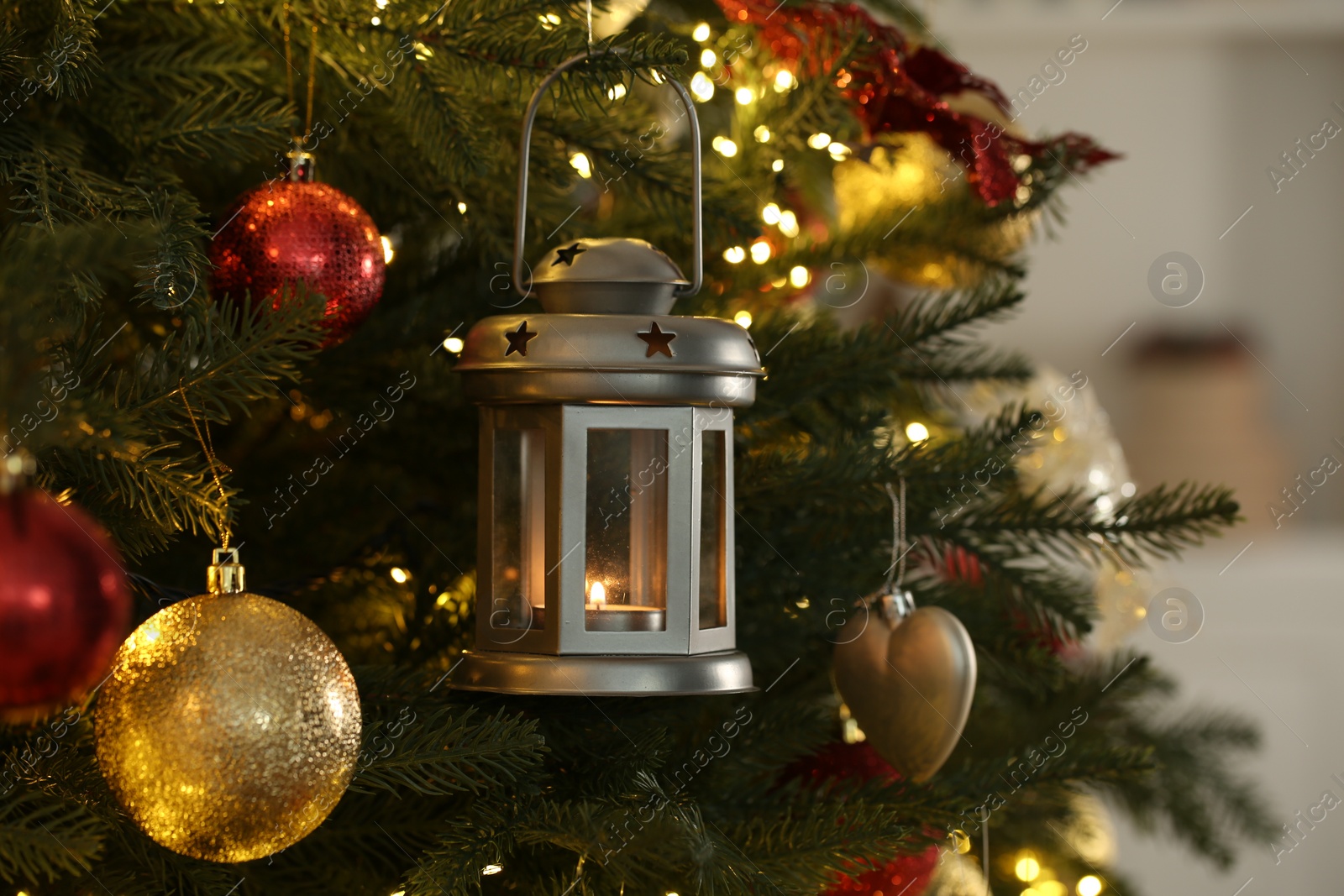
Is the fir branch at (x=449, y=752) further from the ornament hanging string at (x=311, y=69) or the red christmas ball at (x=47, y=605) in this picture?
the ornament hanging string at (x=311, y=69)

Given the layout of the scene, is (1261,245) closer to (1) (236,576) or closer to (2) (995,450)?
(2) (995,450)

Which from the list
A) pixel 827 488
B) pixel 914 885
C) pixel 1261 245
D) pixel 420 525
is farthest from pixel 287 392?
pixel 1261 245

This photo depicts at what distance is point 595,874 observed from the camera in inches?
21.1

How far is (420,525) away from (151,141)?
234 millimetres

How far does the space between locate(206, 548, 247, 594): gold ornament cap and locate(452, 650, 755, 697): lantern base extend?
0.11 metres

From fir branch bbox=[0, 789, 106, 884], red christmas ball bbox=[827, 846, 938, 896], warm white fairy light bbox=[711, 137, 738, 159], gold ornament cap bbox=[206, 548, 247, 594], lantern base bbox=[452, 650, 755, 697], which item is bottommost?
red christmas ball bbox=[827, 846, 938, 896]

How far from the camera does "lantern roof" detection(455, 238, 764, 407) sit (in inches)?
20.1

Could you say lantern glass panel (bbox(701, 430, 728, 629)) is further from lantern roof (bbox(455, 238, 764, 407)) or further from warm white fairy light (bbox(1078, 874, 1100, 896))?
warm white fairy light (bbox(1078, 874, 1100, 896))

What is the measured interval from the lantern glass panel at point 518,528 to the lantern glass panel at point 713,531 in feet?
0.26

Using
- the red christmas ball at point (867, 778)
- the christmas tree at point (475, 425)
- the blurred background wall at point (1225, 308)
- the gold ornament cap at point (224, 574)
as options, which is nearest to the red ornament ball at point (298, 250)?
the christmas tree at point (475, 425)

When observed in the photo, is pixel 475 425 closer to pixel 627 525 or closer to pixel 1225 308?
pixel 627 525

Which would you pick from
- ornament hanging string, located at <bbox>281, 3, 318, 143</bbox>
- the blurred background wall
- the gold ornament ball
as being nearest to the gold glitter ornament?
the gold ornament ball

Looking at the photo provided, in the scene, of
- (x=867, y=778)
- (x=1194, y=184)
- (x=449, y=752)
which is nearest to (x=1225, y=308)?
(x=1194, y=184)

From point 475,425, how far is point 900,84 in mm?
294
